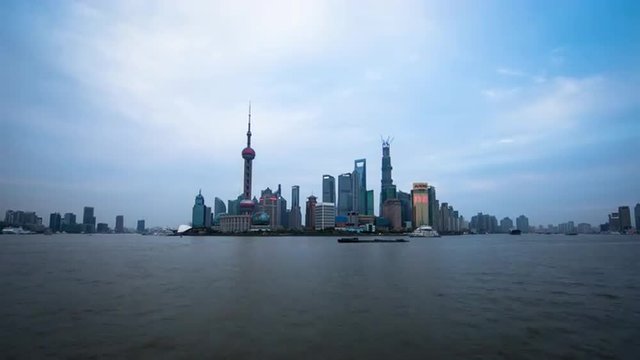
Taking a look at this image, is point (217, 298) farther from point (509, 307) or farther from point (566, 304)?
point (566, 304)

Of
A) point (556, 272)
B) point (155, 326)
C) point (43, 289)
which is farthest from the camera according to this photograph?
point (556, 272)

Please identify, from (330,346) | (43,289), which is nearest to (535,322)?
(330,346)

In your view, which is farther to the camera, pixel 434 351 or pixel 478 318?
pixel 478 318

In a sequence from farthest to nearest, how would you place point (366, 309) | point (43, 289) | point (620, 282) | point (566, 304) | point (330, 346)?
point (620, 282) → point (43, 289) → point (566, 304) → point (366, 309) → point (330, 346)

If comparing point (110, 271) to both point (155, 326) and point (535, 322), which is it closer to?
A: point (155, 326)

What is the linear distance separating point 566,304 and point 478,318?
428 inches

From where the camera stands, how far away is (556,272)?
5559cm

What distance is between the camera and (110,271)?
56062 mm

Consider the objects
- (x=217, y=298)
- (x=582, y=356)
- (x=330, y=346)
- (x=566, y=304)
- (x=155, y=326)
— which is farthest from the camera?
(x=217, y=298)

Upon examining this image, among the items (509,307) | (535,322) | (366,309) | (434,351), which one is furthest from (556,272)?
(434,351)

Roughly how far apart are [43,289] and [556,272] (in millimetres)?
65042

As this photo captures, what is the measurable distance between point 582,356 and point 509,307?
11928 mm

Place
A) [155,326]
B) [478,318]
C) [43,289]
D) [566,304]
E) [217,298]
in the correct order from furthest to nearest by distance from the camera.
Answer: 1. [43,289]
2. [217,298]
3. [566,304]
4. [478,318]
5. [155,326]

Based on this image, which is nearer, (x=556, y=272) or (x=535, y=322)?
(x=535, y=322)
